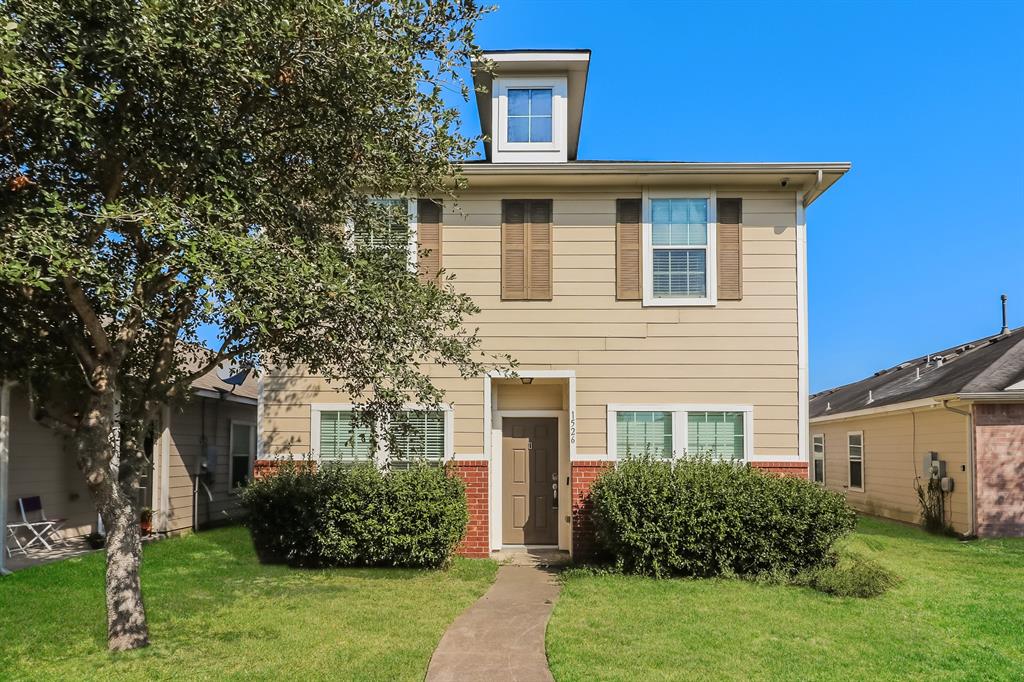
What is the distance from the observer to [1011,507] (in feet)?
42.2

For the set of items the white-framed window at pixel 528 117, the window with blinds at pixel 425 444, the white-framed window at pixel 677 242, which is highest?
the white-framed window at pixel 528 117

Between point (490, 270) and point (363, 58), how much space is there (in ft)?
16.7

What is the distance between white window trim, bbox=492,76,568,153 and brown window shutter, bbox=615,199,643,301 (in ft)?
4.74

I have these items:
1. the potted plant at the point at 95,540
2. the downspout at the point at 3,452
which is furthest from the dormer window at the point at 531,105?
the potted plant at the point at 95,540

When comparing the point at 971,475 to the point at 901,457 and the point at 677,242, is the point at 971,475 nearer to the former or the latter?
the point at 901,457

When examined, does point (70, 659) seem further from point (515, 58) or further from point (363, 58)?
point (515, 58)

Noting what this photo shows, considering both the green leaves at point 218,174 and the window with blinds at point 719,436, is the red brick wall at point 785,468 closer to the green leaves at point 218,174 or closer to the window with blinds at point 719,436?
the window with blinds at point 719,436

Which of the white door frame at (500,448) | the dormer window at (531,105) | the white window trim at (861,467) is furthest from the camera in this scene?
the white window trim at (861,467)

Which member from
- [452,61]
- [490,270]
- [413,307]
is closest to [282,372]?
[490,270]

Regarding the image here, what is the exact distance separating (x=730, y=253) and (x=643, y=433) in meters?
2.80

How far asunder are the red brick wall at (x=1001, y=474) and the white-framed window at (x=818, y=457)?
8.85 metres

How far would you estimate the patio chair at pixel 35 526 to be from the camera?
10750 millimetres

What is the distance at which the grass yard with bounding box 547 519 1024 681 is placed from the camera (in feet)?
19.3

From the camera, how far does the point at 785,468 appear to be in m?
10.2
